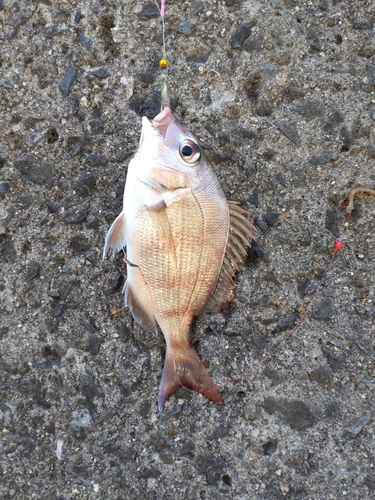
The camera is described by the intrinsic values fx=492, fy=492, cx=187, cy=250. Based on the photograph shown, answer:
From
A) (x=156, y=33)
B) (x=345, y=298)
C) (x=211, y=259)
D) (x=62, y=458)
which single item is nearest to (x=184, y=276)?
(x=211, y=259)

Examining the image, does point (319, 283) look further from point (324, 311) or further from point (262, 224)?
point (262, 224)

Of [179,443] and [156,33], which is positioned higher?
[156,33]

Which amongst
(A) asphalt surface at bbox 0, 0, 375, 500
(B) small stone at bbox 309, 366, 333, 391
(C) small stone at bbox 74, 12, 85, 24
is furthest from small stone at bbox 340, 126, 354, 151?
(C) small stone at bbox 74, 12, 85, 24

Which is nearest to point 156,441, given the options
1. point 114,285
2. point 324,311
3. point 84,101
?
point 114,285

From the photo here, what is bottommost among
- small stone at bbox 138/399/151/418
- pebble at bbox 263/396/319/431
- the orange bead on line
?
small stone at bbox 138/399/151/418

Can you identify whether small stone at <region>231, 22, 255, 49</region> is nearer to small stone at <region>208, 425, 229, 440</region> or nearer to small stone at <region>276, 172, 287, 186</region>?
small stone at <region>276, 172, 287, 186</region>

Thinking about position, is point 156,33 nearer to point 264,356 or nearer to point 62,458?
point 264,356

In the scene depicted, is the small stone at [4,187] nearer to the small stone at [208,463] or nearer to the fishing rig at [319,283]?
the fishing rig at [319,283]
